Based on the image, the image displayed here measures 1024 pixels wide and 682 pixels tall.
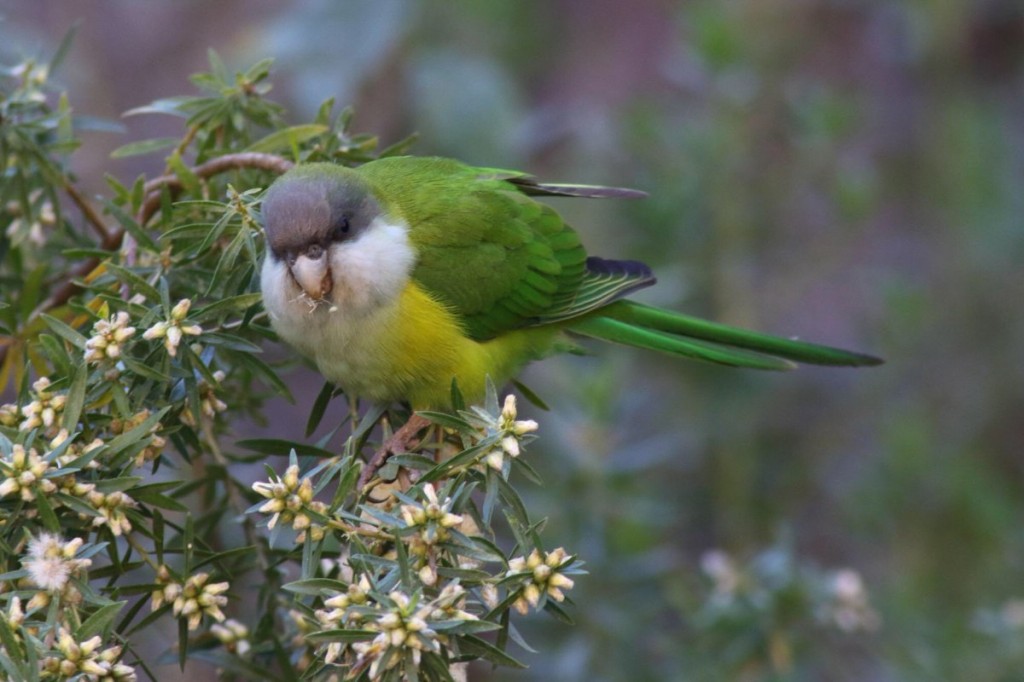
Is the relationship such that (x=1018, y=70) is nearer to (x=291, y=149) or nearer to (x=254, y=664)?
(x=291, y=149)

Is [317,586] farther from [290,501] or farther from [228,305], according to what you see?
[228,305]

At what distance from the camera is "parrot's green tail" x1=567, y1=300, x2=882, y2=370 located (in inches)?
104

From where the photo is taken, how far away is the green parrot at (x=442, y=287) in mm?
2150

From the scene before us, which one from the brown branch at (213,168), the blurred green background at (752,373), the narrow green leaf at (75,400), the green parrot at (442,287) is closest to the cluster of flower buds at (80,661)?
the narrow green leaf at (75,400)

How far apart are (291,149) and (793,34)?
11.2 ft

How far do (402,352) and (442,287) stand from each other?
207 mm

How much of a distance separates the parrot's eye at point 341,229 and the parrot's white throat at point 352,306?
0.05 ft

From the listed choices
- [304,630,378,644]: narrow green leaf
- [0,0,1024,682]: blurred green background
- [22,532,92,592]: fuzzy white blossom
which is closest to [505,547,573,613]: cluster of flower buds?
[304,630,378,644]: narrow green leaf

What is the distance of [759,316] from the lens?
456 cm

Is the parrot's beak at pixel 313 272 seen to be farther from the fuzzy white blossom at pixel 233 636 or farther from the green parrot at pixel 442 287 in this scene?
the fuzzy white blossom at pixel 233 636

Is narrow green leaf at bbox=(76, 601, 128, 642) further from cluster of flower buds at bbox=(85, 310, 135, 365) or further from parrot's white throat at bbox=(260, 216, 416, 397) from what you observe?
parrot's white throat at bbox=(260, 216, 416, 397)

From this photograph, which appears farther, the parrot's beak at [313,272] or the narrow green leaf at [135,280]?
the parrot's beak at [313,272]

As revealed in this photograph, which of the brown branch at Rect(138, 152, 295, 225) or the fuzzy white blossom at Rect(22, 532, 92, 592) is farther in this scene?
the brown branch at Rect(138, 152, 295, 225)

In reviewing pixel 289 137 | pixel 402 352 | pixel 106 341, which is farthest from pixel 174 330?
pixel 402 352
